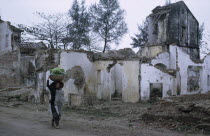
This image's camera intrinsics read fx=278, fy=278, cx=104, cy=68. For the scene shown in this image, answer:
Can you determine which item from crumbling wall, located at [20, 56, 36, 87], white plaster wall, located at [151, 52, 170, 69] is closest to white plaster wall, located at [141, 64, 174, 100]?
white plaster wall, located at [151, 52, 170, 69]

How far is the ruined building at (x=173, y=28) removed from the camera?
3050 cm

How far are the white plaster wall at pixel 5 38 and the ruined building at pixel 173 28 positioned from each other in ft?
53.0

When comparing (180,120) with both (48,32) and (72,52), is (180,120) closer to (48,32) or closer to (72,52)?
(72,52)

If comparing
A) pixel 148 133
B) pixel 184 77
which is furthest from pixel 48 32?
pixel 148 133

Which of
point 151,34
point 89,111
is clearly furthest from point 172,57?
point 89,111

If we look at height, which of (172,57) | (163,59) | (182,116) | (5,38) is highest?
(5,38)

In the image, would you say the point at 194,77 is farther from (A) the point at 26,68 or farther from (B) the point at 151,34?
(A) the point at 26,68

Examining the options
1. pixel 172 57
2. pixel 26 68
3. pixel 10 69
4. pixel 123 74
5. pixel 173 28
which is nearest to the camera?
pixel 123 74

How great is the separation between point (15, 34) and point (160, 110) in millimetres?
26586

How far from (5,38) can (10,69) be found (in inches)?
261

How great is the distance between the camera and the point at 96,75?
71.8 feet

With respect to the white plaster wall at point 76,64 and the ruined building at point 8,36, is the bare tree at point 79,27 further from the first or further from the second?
the white plaster wall at point 76,64

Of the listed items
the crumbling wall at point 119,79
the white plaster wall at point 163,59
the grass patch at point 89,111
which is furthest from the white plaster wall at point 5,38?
the grass patch at point 89,111

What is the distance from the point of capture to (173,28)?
30984 millimetres
